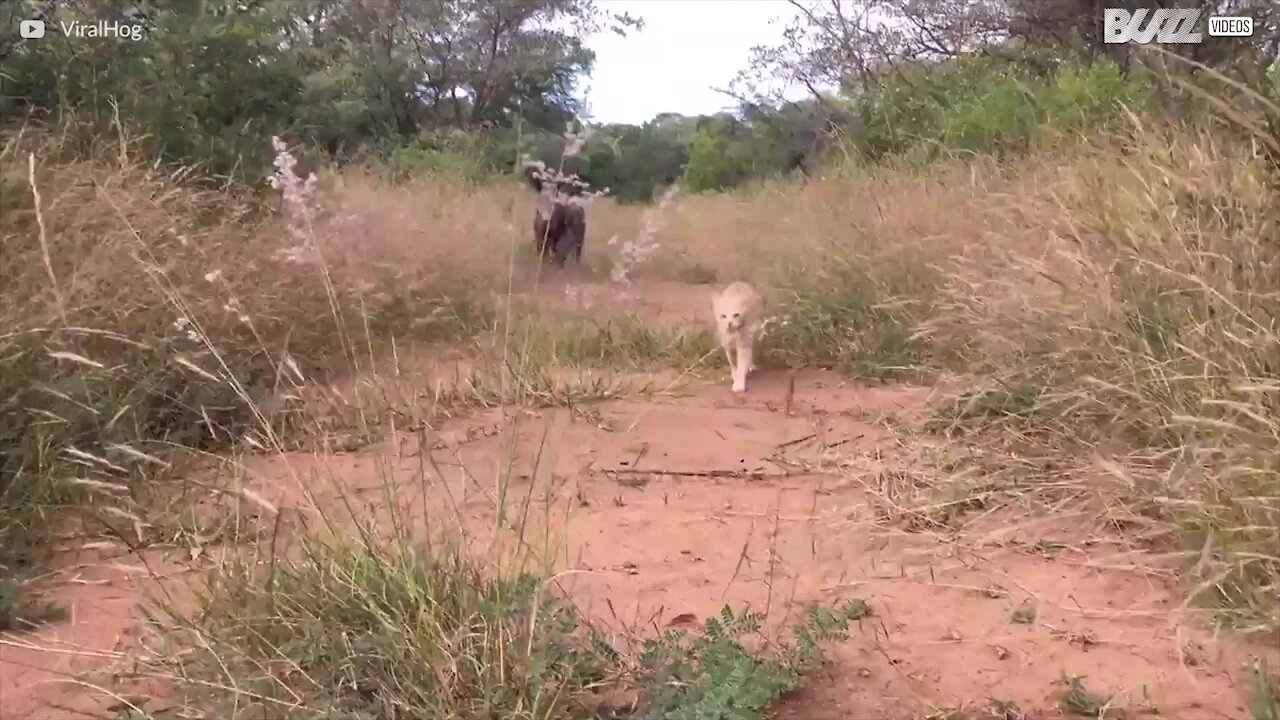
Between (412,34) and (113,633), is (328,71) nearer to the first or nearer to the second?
(412,34)

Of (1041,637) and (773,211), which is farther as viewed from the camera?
(773,211)

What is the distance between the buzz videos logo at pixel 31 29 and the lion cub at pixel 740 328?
301cm

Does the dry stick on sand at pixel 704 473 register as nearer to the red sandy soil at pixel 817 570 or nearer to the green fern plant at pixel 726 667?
the red sandy soil at pixel 817 570

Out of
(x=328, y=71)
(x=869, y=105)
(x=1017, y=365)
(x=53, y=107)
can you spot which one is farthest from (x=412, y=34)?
(x=1017, y=365)

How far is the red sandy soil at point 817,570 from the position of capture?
4.82ft

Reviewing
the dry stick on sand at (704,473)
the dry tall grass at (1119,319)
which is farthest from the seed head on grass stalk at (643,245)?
the dry tall grass at (1119,319)

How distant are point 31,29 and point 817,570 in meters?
3.80

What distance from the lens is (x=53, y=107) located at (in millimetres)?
3646

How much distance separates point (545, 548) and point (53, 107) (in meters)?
3.21

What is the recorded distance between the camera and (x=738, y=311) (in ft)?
12.9

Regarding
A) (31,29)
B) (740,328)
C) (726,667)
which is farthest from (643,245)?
(31,29)

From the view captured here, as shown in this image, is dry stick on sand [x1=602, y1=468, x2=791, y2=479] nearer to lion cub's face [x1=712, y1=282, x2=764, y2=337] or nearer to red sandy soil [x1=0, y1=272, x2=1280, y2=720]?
red sandy soil [x1=0, y1=272, x2=1280, y2=720]

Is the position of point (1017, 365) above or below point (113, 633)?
above

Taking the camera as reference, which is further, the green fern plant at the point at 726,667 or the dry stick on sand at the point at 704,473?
the dry stick on sand at the point at 704,473
